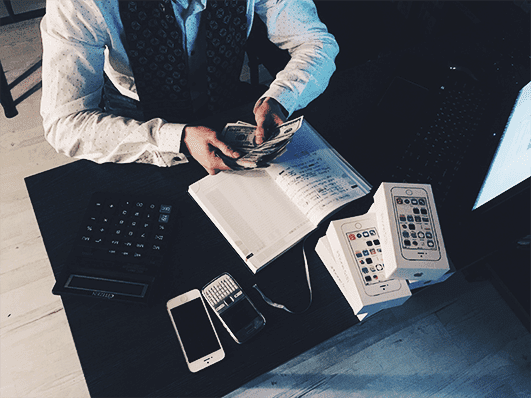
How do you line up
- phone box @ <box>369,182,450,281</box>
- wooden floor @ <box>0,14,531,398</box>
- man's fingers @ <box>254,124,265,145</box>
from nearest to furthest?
phone box @ <box>369,182,450,281</box> → man's fingers @ <box>254,124,265,145</box> → wooden floor @ <box>0,14,531,398</box>

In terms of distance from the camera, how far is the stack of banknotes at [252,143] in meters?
0.84

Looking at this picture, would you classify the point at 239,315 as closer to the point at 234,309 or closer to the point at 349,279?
the point at 234,309

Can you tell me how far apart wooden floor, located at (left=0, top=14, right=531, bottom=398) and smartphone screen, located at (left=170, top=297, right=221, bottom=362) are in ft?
2.59

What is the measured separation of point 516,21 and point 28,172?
2263 millimetres

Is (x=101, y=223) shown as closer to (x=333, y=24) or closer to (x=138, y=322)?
(x=138, y=322)

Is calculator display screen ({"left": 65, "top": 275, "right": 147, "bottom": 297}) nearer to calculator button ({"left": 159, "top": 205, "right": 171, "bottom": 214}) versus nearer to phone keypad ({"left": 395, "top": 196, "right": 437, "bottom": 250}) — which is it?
calculator button ({"left": 159, "top": 205, "right": 171, "bottom": 214})

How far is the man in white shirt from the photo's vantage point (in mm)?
909

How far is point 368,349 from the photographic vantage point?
4.95ft

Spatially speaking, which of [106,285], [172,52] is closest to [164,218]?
[106,285]

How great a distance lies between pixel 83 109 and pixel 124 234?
1.34ft

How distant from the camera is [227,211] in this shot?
0.86 meters

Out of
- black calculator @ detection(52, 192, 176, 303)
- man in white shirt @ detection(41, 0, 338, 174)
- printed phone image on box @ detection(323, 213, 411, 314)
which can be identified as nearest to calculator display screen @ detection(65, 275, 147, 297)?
black calculator @ detection(52, 192, 176, 303)

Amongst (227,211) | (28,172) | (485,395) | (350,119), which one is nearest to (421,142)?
(350,119)

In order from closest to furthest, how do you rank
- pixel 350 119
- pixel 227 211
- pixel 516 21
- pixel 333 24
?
pixel 227 211 < pixel 350 119 < pixel 516 21 < pixel 333 24
